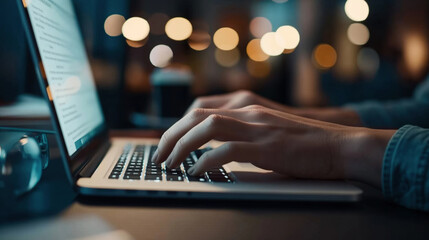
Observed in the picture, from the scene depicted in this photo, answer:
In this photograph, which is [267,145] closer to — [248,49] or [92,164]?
→ [92,164]

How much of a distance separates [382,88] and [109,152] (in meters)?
3.99

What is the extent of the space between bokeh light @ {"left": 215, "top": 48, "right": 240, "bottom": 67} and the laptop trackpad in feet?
24.6

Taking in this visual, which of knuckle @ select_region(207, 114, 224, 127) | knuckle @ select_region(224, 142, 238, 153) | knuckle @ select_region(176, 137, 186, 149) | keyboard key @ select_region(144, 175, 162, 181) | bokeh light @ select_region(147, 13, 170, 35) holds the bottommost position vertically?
keyboard key @ select_region(144, 175, 162, 181)

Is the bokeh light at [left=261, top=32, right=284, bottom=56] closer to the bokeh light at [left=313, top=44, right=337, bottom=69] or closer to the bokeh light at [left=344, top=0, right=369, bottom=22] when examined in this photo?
the bokeh light at [left=313, top=44, right=337, bottom=69]

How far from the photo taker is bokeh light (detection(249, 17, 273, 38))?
309 inches

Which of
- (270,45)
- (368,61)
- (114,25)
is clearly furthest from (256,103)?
(270,45)

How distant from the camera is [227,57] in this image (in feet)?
27.0

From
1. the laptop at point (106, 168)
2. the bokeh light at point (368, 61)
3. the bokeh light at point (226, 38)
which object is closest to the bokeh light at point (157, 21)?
the bokeh light at point (226, 38)

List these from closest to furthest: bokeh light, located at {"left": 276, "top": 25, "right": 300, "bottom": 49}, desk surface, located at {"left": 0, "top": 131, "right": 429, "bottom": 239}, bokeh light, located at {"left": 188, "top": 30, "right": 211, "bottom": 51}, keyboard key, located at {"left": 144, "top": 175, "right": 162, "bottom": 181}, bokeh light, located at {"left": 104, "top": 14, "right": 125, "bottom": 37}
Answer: desk surface, located at {"left": 0, "top": 131, "right": 429, "bottom": 239} → keyboard key, located at {"left": 144, "top": 175, "right": 162, "bottom": 181} → bokeh light, located at {"left": 104, "top": 14, "right": 125, "bottom": 37} → bokeh light, located at {"left": 276, "top": 25, "right": 300, "bottom": 49} → bokeh light, located at {"left": 188, "top": 30, "right": 211, "bottom": 51}

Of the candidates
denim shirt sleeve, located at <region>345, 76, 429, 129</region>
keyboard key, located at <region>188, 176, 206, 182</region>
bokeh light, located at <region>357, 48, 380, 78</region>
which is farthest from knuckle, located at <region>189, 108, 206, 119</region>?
bokeh light, located at <region>357, 48, 380, 78</region>

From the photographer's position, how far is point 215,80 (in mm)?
8141

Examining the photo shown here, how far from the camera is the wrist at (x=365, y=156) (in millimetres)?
584

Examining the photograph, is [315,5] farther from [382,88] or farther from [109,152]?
[109,152]

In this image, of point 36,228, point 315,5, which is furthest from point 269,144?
point 315,5
